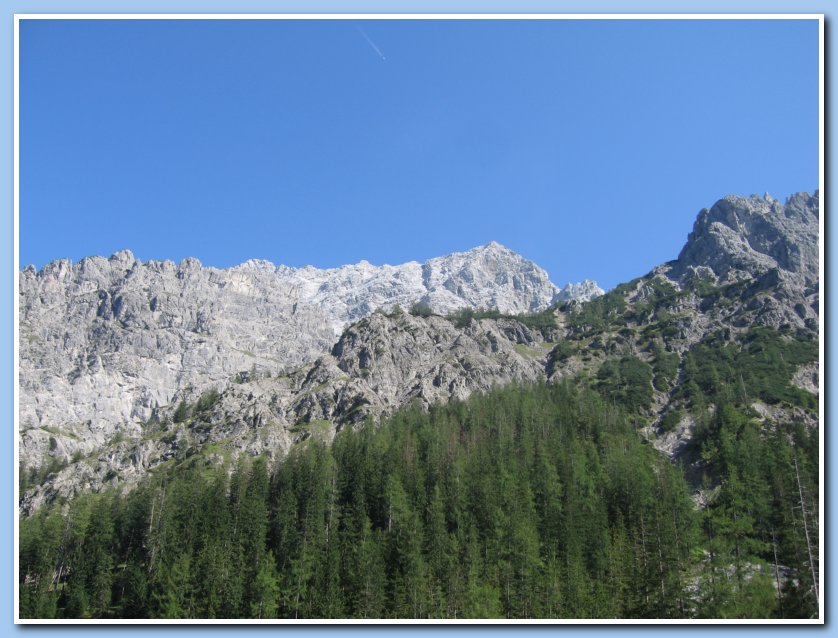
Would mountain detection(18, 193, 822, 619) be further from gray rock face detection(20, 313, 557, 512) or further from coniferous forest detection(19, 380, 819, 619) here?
gray rock face detection(20, 313, 557, 512)

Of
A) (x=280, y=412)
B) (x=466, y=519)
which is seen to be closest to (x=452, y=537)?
(x=466, y=519)

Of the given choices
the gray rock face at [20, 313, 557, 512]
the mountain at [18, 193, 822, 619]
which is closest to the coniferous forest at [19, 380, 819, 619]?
the mountain at [18, 193, 822, 619]

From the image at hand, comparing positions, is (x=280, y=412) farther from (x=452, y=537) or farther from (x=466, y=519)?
(x=452, y=537)

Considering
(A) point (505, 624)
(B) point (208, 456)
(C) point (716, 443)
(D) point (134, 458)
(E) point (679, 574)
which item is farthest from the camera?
(D) point (134, 458)

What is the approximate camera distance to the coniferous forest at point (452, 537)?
67.0m

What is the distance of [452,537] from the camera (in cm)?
8250

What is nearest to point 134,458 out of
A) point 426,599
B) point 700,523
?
point 426,599

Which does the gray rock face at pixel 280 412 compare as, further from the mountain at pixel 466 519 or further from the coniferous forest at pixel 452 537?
the coniferous forest at pixel 452 537

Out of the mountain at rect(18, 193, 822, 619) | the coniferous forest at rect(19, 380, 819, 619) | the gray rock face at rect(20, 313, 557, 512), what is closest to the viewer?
the coniferous forest at rect(19, 380, 819, 619)

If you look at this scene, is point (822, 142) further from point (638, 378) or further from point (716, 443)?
point (638, 378)

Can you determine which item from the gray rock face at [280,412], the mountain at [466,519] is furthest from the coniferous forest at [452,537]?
the gray rock face at [280,412]

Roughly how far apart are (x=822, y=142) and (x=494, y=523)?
62223mm

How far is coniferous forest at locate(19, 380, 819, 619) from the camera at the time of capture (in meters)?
67.0

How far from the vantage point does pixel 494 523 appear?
85.5m
